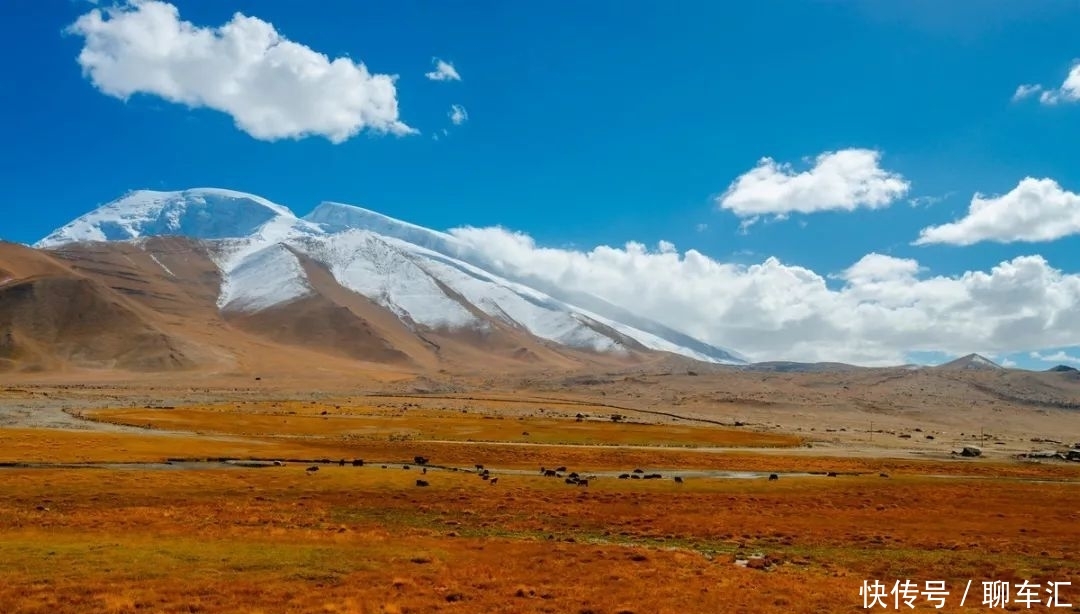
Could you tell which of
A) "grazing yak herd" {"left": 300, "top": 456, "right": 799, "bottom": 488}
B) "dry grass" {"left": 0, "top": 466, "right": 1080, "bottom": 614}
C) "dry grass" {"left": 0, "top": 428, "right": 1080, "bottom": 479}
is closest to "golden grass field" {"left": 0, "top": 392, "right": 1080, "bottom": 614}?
"dry grass" {"left": 0, "top": 466, "right": 1080, "bottom": 614}

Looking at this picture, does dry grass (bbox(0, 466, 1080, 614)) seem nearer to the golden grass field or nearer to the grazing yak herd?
the golden grass field

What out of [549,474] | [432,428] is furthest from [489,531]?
[432,428]

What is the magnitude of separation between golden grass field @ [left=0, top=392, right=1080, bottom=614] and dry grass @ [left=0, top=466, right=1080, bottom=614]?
0.16 metres

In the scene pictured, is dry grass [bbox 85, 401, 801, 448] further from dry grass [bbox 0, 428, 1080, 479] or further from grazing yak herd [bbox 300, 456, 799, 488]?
grazing yak herd [bbox 300, 456, 799, 488]

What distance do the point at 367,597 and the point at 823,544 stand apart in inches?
981

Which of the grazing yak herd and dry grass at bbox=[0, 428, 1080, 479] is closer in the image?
the grazing yak herd

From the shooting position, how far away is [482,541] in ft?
118

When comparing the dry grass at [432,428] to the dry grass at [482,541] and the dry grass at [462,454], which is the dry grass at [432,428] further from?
the dry grass at [482,541]

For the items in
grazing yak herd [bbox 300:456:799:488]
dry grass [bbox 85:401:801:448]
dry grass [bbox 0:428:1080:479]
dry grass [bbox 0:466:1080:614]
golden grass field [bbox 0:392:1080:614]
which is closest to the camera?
dry grass [bbox 0:466:1080:614]

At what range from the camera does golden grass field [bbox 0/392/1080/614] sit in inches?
995

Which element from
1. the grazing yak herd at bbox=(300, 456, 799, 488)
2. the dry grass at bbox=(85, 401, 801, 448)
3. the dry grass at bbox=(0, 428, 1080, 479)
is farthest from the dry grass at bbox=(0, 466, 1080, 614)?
the dry grass at bbox=(85, 401, 801, 448)

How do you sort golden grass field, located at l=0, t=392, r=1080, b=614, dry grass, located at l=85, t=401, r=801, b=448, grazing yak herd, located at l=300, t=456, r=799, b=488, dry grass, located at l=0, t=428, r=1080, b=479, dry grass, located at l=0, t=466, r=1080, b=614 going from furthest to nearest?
1. dry grass, located at l=85, t=401, r=801, b=448
2. dry grass, located at l=0, t=428, r=1080, b=479
3. grazing yak herd, located at l=300, t=456, r=799, b=488
4. golden grass field, located at l=0, t=392, r=1080, b=614
5. dry grass, located at l=0, t=466, r=1080, b=614

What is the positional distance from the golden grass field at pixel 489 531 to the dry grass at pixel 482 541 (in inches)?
6.1

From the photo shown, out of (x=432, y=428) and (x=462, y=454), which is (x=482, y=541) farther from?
(x=432, y=428)
